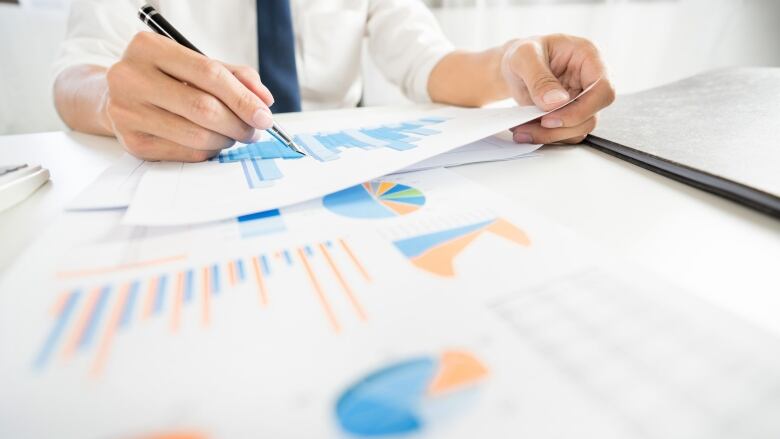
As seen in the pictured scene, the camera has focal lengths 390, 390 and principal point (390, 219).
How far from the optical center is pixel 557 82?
1.49 ft

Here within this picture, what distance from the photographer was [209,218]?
267 millimetres

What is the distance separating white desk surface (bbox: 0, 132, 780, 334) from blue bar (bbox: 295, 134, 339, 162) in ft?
0.43

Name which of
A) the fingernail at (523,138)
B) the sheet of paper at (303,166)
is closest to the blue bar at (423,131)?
the sheet of paper at (303,166)

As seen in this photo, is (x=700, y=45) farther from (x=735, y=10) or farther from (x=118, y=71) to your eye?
(x=118, y=71)

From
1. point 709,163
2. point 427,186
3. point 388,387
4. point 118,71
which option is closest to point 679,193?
point 709,163

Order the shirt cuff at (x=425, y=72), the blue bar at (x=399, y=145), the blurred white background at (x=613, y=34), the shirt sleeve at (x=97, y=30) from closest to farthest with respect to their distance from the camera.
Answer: the blue bar at (x=399, y=145)
the shirt sleeve at (x=97, y=30)
the shirt cuff at (x=425, y=72)
the blurred white background at (x=613, y=34)

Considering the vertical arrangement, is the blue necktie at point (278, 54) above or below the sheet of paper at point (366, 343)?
above

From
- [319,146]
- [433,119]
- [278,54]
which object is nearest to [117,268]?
[319,146]

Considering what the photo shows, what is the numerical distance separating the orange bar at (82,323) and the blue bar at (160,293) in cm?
3

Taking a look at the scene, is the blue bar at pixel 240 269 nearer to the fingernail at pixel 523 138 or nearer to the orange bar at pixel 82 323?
the orange bar at pixel 82 323

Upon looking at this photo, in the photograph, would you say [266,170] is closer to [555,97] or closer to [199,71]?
[199,71]

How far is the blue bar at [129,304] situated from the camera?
0.18 metres

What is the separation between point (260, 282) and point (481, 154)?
0.29 m

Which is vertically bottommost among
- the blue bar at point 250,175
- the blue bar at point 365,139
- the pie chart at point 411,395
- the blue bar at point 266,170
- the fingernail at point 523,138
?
the pie chart at point 411,395
